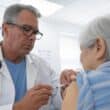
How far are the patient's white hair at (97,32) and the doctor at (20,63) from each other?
25.9 inches

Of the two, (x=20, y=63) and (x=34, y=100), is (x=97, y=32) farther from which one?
(x=20, y=63)

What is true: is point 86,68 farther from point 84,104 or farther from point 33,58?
point 33,58

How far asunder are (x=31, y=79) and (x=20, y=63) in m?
0.17

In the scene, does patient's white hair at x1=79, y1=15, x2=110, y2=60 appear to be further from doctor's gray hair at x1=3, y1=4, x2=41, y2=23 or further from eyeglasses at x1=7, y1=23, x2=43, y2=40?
doctor's gray hair at x1=3, y1=4, x2=41, y2=23

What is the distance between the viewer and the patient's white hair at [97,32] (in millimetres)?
850

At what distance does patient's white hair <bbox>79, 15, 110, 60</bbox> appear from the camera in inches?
33.4

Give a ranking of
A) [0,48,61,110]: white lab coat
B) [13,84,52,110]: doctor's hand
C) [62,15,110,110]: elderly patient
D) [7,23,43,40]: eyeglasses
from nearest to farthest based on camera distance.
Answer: [62,15,110,110]: elderly patient → [13,84,52,110]: doctor's hand → [0,48,61,110]: white lab coat → [7,23,43,40]: eyeglasses

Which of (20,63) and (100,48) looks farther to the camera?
(20,63)

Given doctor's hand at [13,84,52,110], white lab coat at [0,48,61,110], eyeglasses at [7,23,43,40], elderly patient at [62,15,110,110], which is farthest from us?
eyeglasses at [7,23,43,40]

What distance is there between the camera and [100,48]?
2.83 ft

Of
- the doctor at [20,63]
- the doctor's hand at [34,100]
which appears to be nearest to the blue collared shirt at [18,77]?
the doctor at [20,63]

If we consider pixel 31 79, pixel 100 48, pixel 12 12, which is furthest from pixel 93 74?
pixel 12 12

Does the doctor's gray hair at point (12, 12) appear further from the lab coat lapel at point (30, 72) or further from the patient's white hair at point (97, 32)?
the patient's white hair at point (97, 32)

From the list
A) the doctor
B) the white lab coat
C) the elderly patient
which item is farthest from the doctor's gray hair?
the elderly patient
